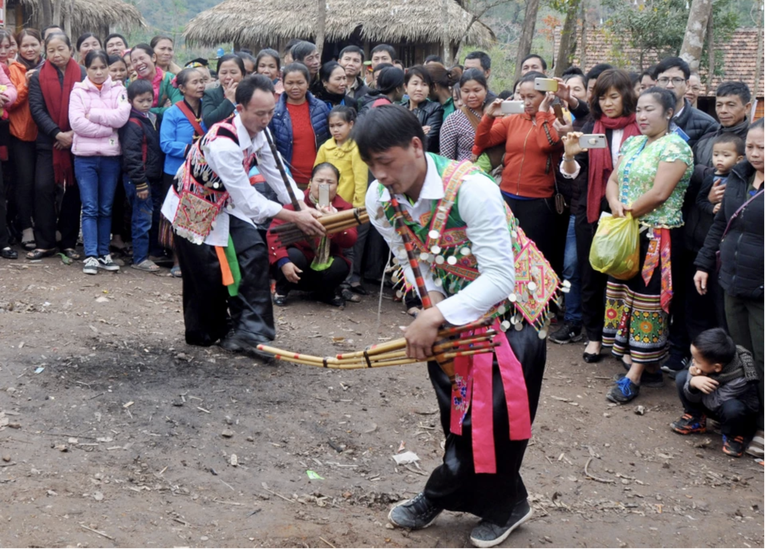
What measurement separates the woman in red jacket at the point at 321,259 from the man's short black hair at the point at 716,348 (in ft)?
10.9

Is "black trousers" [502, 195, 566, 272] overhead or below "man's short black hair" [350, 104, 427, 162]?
below

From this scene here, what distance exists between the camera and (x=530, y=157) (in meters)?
6.60

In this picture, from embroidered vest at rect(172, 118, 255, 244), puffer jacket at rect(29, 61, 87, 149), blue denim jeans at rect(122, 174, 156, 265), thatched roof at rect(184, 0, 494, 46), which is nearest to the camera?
embroidered vest at rect(172, 118, 255, 244)

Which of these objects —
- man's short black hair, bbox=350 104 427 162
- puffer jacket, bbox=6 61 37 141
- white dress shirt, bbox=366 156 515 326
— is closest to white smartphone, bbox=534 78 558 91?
white dress shirt, bbox=366 156 515 326

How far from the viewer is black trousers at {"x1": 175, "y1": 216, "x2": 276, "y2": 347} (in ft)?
18.2

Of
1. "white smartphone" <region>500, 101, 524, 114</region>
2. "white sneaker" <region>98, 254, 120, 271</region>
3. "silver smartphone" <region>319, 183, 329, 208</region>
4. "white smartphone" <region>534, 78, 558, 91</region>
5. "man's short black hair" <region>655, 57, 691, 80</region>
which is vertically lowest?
"white sneaker" <region>98, 254, 120, 271</region>

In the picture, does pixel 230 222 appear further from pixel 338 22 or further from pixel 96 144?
pixel 338 22

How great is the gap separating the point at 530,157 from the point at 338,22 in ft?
44.0

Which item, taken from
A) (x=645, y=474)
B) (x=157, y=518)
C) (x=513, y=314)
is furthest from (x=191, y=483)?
(x=645, y=474)

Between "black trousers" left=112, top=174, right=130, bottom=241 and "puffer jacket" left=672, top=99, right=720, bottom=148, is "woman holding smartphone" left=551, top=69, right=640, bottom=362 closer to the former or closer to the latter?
"puffer jacket" left=672, top=99, right=720, bottom=148

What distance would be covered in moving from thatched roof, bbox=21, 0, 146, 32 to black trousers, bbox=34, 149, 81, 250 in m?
10.9

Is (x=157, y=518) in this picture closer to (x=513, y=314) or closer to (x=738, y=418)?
(x=513, y=314)

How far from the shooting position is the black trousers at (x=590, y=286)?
638cm

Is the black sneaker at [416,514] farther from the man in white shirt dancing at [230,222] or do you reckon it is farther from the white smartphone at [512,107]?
the white smartphone at [512,107]
